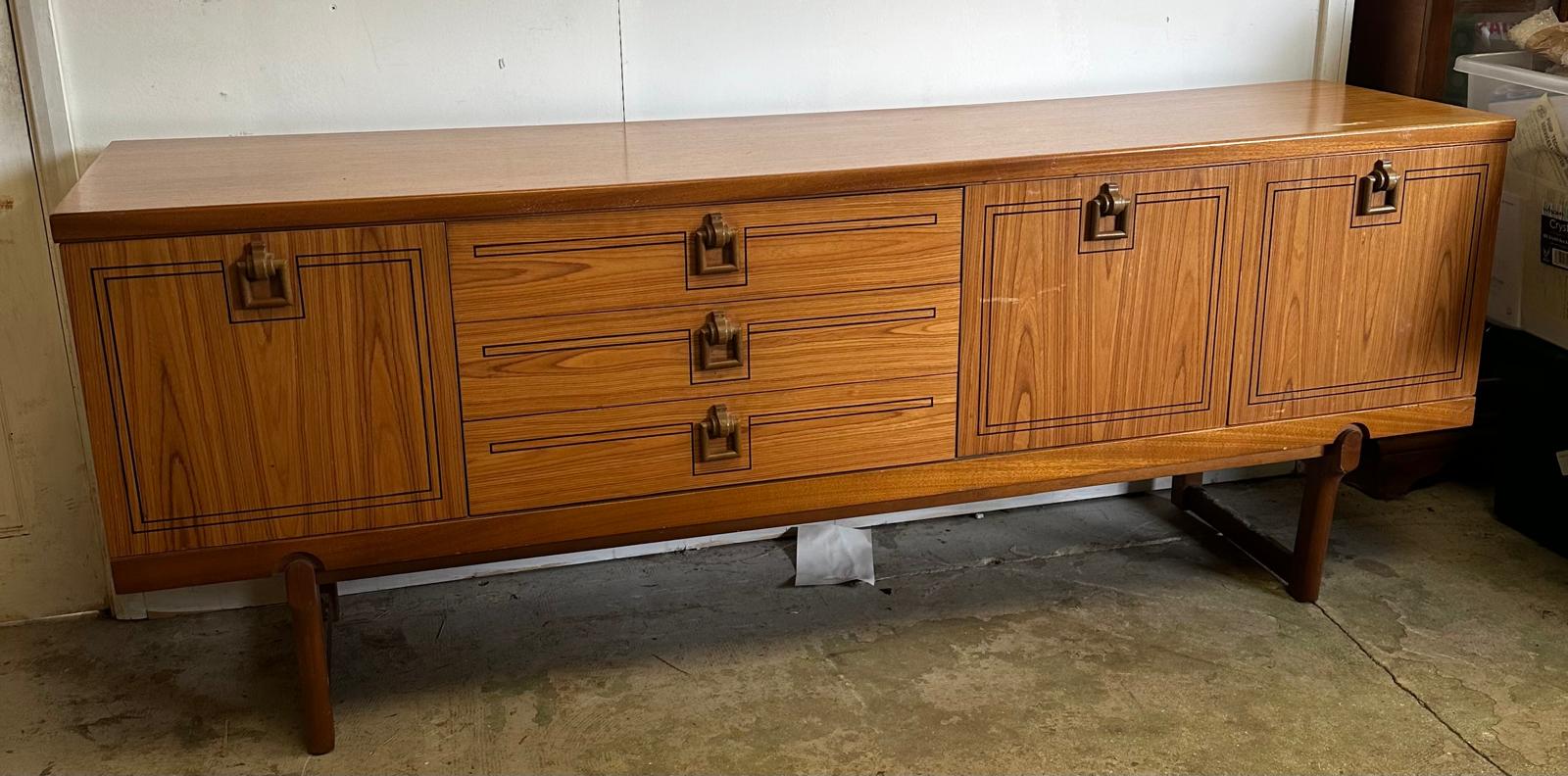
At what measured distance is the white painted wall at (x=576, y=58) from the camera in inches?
89.9

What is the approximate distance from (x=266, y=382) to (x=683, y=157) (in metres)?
0.71

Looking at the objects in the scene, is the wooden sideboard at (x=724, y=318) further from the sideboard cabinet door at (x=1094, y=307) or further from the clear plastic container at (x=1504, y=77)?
the clear plastic container at (x=1504, y=77)

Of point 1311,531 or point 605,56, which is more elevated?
point 605,56

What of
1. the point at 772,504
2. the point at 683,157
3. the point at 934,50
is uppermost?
the point at 934,50

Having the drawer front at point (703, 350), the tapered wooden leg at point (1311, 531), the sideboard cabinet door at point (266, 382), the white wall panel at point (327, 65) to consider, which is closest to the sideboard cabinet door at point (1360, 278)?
the tapered wooden leg at point (1311, 531)

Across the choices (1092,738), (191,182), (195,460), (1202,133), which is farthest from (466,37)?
(1092,738)

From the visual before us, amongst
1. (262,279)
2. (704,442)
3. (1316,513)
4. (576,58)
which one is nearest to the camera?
(262,279)

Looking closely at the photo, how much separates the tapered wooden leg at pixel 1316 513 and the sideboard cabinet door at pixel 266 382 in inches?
61.5

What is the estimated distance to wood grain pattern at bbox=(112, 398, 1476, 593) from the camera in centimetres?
203

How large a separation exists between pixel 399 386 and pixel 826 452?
0.66m

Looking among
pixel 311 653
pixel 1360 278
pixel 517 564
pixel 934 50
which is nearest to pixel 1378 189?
pixel 1360 278

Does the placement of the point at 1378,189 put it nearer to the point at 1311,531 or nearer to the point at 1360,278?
the point at 1360,278

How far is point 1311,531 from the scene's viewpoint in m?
2.59

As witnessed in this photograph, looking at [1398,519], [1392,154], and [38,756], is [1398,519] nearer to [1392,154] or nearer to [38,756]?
[1392,154]
